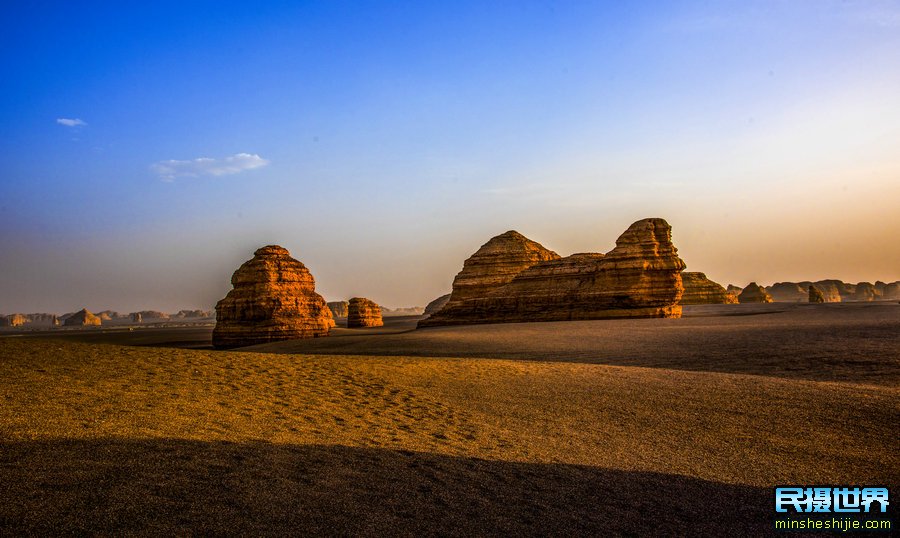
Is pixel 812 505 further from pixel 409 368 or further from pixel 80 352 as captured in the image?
pixel 80 352

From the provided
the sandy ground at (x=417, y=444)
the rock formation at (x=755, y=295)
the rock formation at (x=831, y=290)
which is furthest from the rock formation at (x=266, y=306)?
the rock formation at (x=831, y=290)

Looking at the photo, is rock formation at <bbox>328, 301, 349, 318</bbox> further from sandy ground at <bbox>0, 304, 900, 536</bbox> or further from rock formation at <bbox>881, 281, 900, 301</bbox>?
rock formation at <bbox>881, 281, 900, 301</bbox>

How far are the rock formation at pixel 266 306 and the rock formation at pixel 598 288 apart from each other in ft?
44.4

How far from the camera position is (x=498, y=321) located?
42625mm

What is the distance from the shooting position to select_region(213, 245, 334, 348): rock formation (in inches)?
1358

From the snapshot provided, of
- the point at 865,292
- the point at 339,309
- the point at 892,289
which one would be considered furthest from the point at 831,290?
the point at 339,309

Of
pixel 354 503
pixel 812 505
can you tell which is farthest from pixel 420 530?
pixel 812 505

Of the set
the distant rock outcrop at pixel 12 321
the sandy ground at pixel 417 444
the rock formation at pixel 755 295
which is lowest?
the distant rock outcrop at pixel 12 321

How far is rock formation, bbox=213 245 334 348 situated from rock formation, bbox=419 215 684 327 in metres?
13.5

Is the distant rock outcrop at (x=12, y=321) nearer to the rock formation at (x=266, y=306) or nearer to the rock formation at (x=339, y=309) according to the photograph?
the rock formation at (x=339, y=309)

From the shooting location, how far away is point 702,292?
7169cm

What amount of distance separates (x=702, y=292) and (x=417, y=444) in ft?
240

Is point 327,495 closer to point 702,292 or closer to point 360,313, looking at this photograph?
point 360,313

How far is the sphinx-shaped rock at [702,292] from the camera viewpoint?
70562mm
